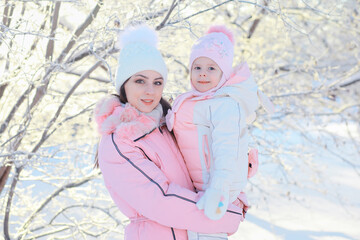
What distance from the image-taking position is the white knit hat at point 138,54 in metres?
1.83

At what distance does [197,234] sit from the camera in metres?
1.63

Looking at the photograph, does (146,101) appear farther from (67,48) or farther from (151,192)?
(67,48)

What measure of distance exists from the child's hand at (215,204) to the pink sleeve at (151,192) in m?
0.08

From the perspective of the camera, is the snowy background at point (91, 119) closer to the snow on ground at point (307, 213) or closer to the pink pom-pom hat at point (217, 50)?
the snow on ground at point (307, 213)

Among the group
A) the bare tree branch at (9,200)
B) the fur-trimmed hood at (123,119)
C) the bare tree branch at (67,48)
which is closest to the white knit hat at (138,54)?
the fur-trimmed hood at (123,119)

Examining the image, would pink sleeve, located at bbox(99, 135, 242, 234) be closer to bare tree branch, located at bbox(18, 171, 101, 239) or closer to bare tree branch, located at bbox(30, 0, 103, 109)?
bare tree branch, located at bbox(30, 0, 103, 109)

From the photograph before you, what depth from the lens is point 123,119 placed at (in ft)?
5.73

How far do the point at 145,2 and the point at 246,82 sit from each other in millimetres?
1708

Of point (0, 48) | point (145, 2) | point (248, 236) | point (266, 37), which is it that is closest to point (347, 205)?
point (248, 236)

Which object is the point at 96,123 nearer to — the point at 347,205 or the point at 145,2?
the point at 145,2

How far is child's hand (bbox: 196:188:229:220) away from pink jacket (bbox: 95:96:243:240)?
81 millimetres

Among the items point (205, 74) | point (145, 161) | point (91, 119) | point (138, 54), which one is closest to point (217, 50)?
point (205, 74)

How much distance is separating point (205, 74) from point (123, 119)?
18.8 inches

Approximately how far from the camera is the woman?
62.2 inches
